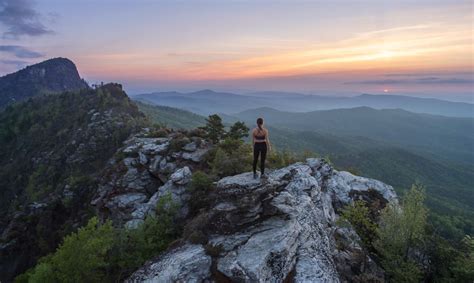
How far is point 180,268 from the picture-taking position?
16375 millimetres

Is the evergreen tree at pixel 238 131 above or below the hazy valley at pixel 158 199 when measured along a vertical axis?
above

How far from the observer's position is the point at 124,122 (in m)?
62.4

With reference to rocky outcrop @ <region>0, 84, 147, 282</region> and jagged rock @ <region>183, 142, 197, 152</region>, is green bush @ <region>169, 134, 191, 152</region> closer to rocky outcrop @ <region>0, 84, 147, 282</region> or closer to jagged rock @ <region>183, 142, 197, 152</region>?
jagged rock @ <region>183, 142, 197, 152</region>

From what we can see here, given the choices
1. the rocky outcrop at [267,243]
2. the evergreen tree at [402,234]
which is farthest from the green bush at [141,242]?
the evergreen tree at [402,234]

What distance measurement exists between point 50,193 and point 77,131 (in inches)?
706

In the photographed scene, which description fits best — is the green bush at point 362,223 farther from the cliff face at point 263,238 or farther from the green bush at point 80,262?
the green bush at point 80,262

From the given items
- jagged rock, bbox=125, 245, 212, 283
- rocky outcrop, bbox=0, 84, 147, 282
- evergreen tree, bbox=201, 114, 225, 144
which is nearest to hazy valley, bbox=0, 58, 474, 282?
jagged rock, bbox=125, 245, 212, 283

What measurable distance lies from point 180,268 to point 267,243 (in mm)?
4874

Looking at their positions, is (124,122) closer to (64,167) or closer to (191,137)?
(64,167)

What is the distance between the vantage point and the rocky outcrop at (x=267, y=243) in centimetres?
1596

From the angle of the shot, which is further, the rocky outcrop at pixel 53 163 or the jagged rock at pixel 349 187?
the rocky outcrop at pixel 53 163

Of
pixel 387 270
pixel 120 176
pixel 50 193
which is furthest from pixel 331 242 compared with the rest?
pixel 50 193

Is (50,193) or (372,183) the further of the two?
(50,193)

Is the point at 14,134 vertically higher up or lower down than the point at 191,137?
lower down
